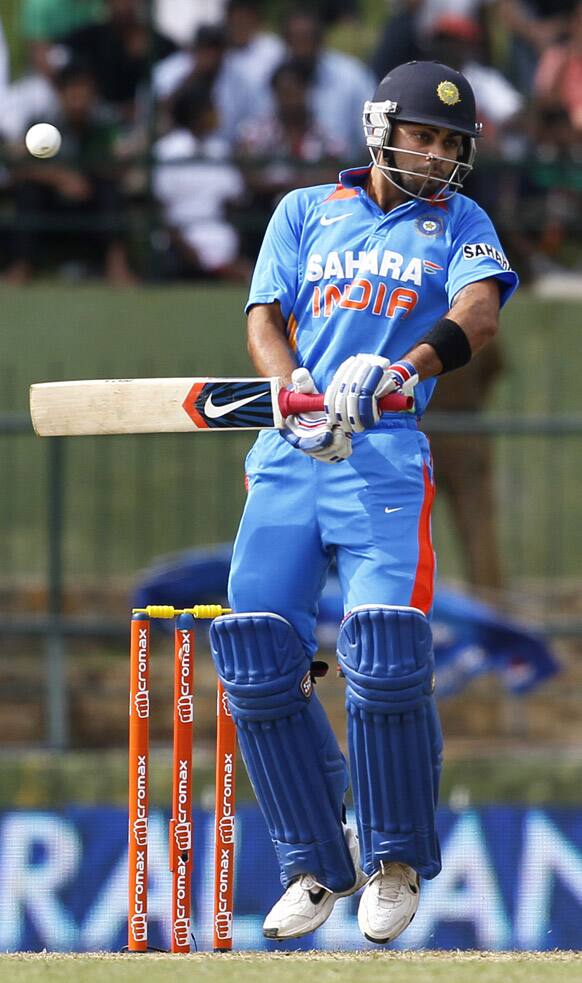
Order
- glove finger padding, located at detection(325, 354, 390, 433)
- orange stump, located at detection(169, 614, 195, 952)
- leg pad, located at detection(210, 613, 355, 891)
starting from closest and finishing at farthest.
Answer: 1. glove finger padding, located at detection(325, 354, 390, 433)
2. leg pad, located at detection(210, 613, 355, 891)
3. orange stump, located at detection(169, 614, 195, 952)

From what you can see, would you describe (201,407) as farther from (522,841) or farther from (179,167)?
(179,167)

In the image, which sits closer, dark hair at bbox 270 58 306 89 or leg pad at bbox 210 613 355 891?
leg pad at bbox 210 613 355 891

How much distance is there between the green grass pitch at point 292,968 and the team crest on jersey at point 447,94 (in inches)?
81.4

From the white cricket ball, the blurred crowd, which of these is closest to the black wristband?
the white cricket ball

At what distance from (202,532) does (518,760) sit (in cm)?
201

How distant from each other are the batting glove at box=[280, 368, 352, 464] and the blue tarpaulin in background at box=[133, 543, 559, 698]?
3682mm

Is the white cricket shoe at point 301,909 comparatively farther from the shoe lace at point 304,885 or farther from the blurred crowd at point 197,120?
the blurred crowd at point 197,120

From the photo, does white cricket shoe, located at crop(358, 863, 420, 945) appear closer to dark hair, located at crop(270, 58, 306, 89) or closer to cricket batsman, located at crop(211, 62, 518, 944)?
cricket batsman, located at crop(211, 62, 518, 944)

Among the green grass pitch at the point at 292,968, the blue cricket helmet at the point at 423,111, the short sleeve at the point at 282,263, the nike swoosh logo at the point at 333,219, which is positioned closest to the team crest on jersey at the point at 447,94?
the blue cricket helmet at the point at 423,111

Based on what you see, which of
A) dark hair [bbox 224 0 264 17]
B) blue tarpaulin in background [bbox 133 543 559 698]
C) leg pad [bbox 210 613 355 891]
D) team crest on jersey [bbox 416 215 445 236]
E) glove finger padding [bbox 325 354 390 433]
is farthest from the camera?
dark hair [bbox 224 0 264 17]

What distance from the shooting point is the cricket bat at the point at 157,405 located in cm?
417

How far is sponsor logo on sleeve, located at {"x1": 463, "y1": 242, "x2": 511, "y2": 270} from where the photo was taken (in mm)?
4297

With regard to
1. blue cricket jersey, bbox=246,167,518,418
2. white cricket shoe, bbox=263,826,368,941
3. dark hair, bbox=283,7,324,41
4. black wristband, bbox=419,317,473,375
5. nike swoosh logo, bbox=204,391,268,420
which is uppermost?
dark hair, bbox=283,7,324,41

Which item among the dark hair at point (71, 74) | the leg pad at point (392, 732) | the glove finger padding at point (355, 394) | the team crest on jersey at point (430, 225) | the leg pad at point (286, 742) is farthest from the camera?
the dark hair at point (71, 74)
